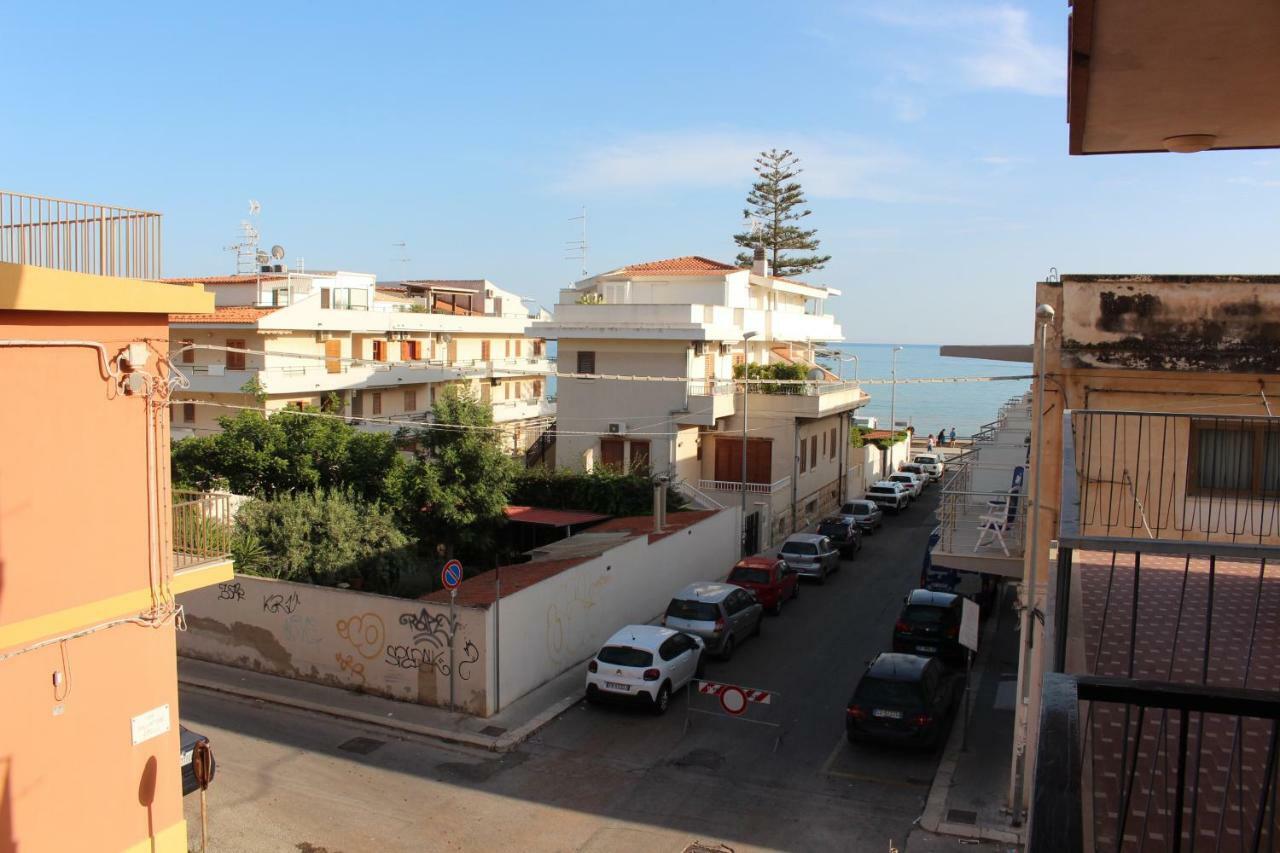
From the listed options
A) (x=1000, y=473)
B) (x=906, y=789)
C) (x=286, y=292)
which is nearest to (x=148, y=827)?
(x=906, y=789)

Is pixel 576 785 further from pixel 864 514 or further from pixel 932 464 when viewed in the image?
pixel 932 464

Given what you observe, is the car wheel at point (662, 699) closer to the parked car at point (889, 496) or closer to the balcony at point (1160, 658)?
the balcony at point (1160, 658)

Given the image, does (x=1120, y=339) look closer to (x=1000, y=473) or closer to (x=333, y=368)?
(x=1000, y=473)

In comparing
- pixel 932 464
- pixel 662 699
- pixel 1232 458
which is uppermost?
pixel 1232 458

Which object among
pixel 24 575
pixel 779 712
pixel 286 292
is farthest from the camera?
pixel 286 292

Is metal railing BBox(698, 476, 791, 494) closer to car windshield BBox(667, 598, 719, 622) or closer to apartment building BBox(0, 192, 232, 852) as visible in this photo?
car windshield BBox(667, 598, 719, 622)

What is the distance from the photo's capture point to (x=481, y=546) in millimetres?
25312

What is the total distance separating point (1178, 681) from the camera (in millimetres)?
5883

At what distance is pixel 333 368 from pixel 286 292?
518 centimetres

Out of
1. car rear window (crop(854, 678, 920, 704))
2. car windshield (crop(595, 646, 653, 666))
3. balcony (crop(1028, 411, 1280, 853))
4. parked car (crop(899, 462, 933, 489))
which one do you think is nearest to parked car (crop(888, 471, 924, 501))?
parked car (crop(899, 462, 933, 489))

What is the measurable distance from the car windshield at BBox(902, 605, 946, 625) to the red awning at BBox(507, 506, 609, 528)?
8.84 meters

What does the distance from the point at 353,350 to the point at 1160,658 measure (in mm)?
36404

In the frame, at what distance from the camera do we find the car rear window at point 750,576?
77.6ft

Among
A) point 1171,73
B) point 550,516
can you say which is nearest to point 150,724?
point 1171,73
